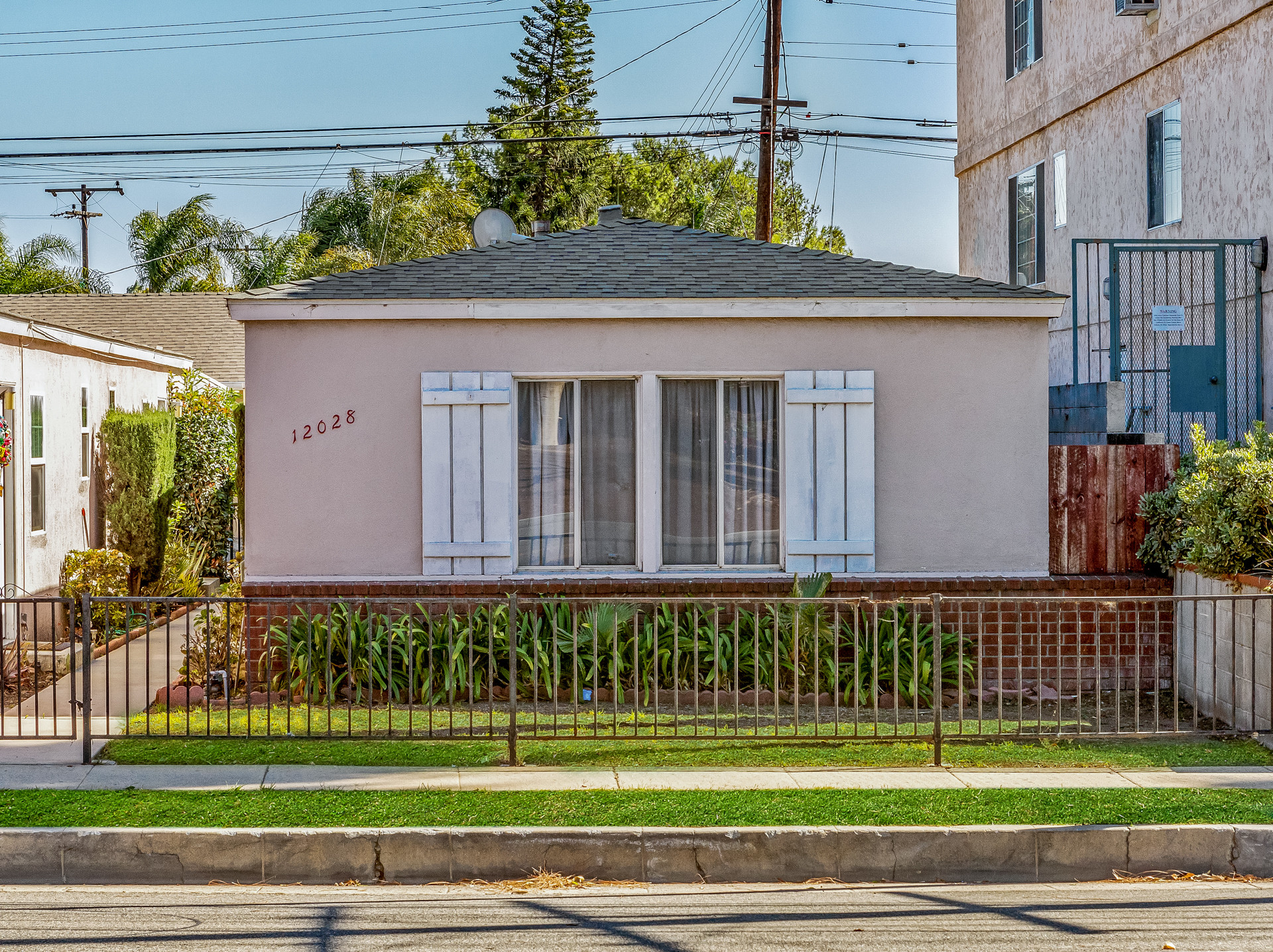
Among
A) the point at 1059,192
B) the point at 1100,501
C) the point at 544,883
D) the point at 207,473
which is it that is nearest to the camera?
the point at 544,883

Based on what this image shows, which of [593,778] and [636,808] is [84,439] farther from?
[636,808]

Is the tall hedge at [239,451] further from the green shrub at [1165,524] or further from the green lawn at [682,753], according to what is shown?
the green shrub at [1165,524]

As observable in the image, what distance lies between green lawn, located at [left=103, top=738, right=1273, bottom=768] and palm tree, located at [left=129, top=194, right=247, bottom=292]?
1183 inches

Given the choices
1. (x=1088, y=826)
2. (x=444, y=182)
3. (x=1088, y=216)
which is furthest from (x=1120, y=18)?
(x=444, y=182)

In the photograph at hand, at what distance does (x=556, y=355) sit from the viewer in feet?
33.1

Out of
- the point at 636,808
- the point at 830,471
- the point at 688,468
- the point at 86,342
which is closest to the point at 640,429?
the point at 688,468

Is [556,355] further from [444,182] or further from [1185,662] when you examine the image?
[444,182]

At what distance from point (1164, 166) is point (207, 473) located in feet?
41.1

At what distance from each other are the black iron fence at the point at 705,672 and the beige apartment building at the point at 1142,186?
2.58m

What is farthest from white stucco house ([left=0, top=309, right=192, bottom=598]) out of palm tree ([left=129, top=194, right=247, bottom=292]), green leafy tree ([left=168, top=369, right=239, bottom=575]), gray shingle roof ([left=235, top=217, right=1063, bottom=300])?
palm tree ([left=129, top=194, right=247, bottom=292])

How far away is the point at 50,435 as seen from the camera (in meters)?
12.7

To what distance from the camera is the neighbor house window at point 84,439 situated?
541 inches

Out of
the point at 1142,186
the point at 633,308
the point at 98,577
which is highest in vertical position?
the point at 1142,186

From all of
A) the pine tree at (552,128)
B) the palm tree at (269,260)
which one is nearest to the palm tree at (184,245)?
the palm tree at (269,260)
